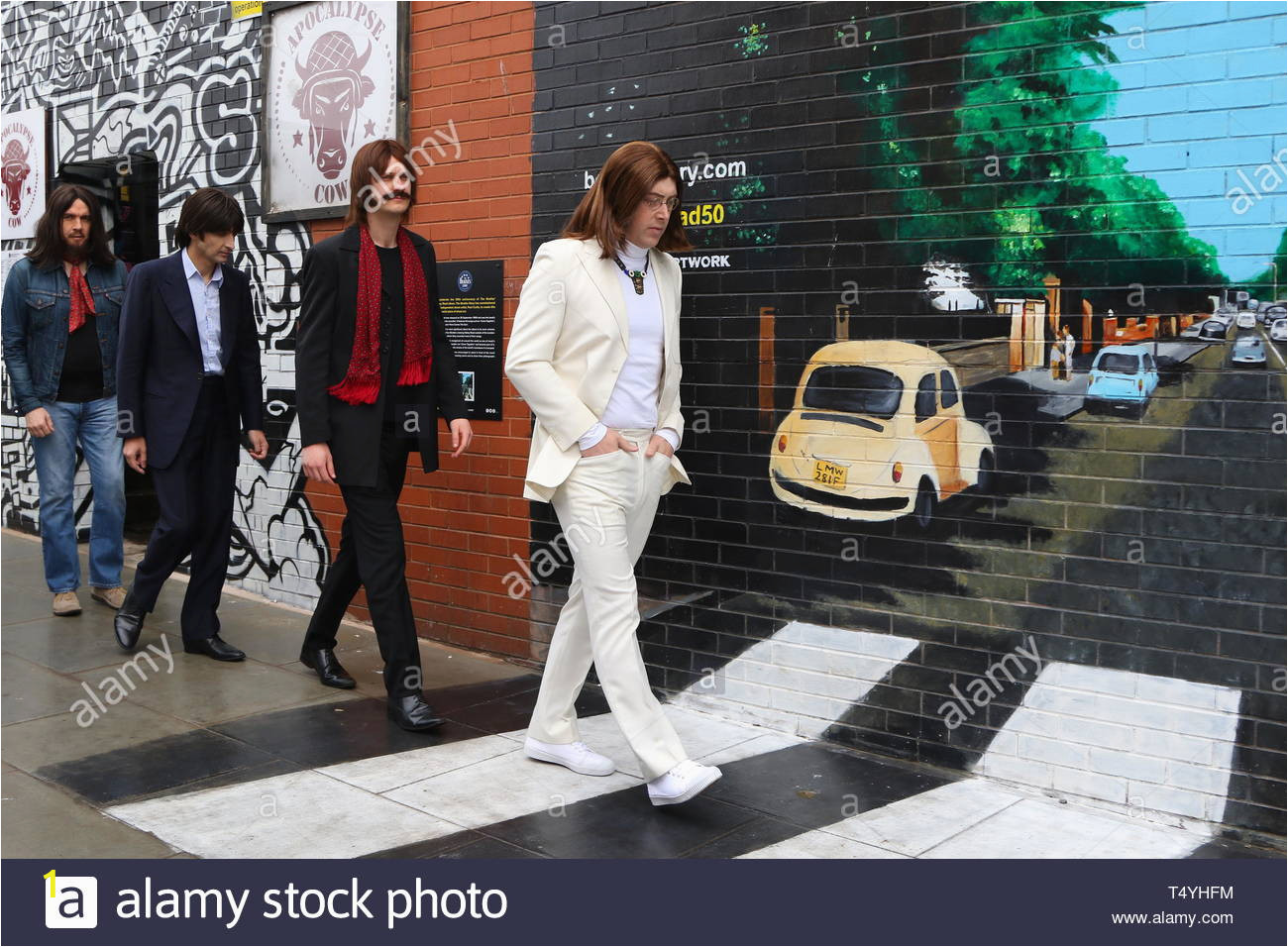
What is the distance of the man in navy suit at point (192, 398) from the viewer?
5754mm

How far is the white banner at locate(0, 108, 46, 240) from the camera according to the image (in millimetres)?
9312

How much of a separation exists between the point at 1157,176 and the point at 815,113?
134 centimetres

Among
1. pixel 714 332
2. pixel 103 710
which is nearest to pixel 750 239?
pixel 714 332

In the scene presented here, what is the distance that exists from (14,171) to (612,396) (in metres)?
7.52

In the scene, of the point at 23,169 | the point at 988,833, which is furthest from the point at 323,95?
the point at 988,833

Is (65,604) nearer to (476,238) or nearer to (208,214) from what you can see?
(208,214)

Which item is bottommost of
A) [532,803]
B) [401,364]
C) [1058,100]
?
[532,803]

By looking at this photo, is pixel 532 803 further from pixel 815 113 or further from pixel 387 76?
pixel 387 76

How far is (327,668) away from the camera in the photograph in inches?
220

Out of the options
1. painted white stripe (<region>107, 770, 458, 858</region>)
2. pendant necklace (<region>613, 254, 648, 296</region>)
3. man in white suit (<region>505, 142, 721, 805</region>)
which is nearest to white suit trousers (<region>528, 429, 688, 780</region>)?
man in white suit (<region>505, 142, 721, 805</region>)

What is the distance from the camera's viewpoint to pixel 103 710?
5.14 metres

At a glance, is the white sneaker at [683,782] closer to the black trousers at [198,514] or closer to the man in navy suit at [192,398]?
the man in navy suit at [192,398]

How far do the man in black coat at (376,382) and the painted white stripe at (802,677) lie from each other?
4.03ft

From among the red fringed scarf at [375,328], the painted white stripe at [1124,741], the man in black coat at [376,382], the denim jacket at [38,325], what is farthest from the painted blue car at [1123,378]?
the denim jacket at [38,325]
